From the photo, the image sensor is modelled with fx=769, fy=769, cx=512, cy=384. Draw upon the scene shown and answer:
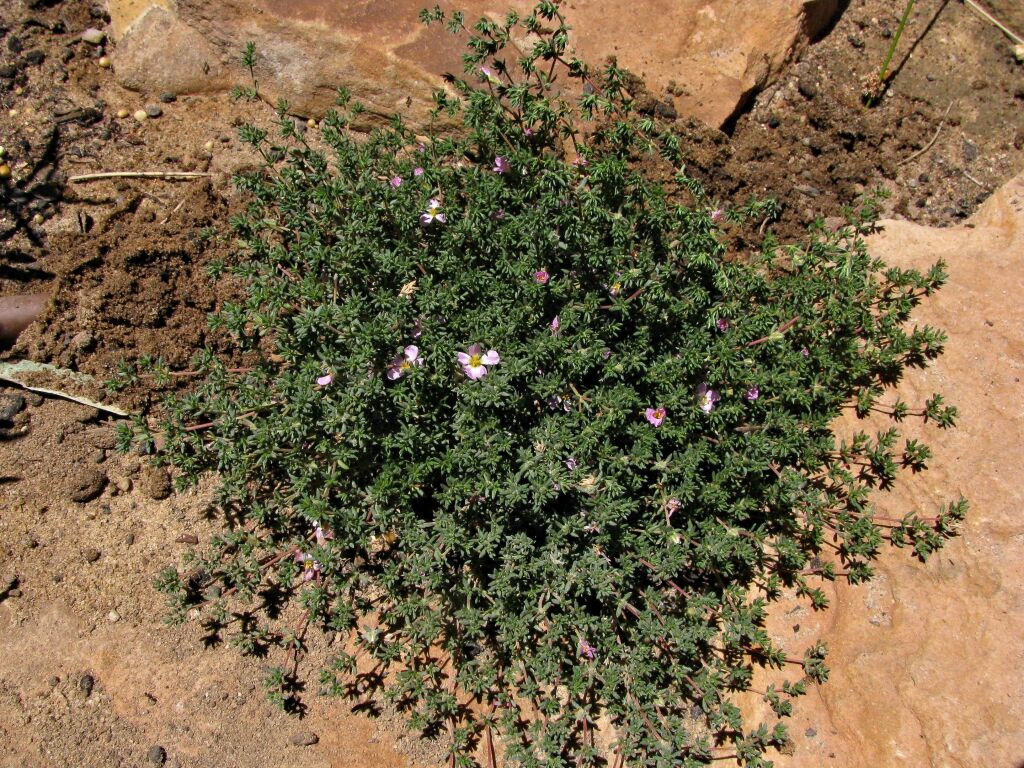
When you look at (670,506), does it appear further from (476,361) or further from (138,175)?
(138,175)

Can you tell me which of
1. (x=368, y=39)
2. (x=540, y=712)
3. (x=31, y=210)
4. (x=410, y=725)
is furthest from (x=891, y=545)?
(x=31, y=210)

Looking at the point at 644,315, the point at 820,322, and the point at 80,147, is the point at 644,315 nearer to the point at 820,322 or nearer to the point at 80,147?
the point at 820,322

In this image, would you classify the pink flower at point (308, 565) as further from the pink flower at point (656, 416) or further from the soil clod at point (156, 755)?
the pink flower at point (656, 416)

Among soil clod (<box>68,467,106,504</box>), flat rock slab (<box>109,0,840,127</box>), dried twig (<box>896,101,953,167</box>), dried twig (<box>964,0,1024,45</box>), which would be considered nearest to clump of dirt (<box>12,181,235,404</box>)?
soil clod (<box>68,467,106,504</box>)

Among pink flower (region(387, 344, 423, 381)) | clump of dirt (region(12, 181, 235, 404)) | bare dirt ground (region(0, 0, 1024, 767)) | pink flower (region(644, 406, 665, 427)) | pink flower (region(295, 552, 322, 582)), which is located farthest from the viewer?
clump of dirt (region(12, 181, 235, 404))

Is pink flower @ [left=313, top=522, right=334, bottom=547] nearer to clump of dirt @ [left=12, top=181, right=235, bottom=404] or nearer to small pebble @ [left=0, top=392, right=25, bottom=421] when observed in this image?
clump of dirt @ [left=12, top=181, right=235, bottom=404]
